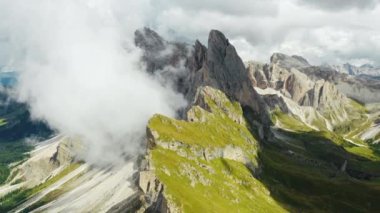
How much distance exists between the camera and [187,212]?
19138 cm

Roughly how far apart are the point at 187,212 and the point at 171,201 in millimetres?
7195

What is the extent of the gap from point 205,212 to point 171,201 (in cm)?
1332

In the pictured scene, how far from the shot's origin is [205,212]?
196m

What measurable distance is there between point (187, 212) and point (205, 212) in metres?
8.02

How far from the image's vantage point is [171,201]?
194m
